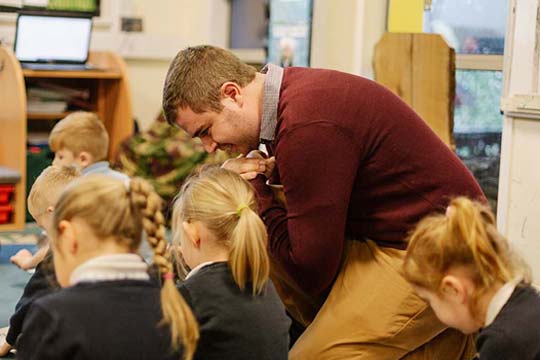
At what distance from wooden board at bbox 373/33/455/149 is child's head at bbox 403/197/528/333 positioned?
190cm

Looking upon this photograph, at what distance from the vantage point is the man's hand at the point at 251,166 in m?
2.07

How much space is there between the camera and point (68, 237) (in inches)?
58.2

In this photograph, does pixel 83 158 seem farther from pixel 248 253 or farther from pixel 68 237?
pixel 68 237

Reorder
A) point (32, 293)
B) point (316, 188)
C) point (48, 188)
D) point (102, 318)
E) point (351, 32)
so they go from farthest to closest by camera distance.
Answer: point (351, 32), point (48, 188), point (32, 293), point (316, 188), point (102, 318)

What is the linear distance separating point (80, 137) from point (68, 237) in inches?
81.0

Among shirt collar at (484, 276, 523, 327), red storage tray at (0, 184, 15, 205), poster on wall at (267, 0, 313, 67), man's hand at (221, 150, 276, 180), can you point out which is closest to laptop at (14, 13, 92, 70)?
red storage tray at (0, 184, 15, 205)

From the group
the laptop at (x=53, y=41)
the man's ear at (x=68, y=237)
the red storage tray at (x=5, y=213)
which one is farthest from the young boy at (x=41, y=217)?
the laptop at (x=53, y=41)

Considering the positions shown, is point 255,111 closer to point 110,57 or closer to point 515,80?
point 515,80

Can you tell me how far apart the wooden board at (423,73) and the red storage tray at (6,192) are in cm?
186

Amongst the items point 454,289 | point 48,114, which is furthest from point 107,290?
point 48,114

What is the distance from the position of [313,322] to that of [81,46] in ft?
10.6

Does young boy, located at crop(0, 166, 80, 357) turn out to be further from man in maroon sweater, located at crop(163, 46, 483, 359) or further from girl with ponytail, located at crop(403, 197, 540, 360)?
girl with ponytail, located at crop(403, 197, 540, 360)

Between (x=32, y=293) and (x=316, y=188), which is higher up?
(x=316, y=188)

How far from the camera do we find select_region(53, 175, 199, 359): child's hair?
4.84 ft
